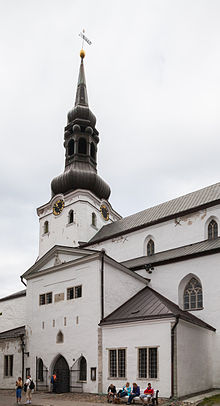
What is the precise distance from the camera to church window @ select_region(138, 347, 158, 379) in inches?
806

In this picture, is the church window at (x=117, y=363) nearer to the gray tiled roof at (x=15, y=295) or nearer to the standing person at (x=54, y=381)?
the standing person at (x=54, y=381)

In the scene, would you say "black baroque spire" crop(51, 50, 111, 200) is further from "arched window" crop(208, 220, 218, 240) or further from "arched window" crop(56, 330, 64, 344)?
"arched window" crop(56, 330, 64, 344)

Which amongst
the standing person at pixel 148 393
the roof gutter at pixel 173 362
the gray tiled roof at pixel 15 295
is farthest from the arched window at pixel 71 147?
the standing person at pixel 148 393

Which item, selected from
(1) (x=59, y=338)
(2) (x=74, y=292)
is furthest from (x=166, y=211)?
(1) (x=59, y=338)

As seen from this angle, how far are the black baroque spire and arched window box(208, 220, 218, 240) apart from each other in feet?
45.1

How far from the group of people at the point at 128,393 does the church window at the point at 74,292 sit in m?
6.08

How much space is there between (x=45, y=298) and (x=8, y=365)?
17.5 feet

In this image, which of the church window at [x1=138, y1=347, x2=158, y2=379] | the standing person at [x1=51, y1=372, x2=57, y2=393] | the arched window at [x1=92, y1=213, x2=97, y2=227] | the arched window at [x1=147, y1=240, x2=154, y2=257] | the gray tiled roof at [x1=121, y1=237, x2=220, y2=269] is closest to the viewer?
the church window at [x1=138, y1=347, x2=158, y2=379]

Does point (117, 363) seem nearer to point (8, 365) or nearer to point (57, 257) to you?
point (57, 257)

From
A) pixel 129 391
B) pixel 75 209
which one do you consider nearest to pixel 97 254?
pixel 129 391

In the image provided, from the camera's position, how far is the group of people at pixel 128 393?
750 inches

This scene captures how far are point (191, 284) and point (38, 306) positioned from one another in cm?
953

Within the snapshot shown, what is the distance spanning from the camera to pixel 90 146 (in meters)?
41.8

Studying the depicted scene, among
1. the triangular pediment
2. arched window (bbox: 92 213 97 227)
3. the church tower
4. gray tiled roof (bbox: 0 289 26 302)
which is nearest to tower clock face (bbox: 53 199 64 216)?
the church tower
